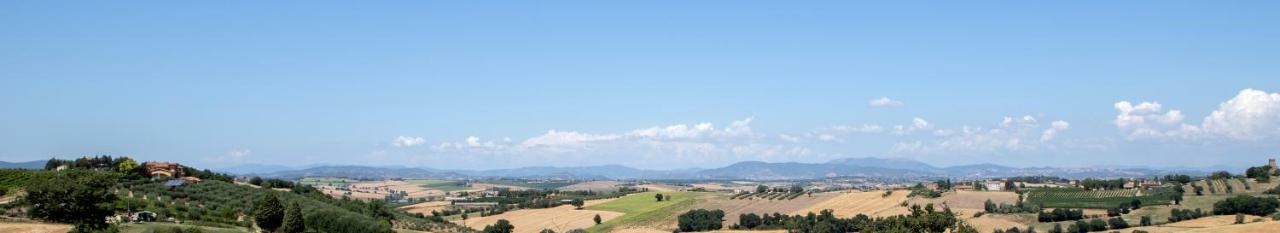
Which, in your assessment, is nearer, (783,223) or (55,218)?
(55,218)

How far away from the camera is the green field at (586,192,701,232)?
119750 millimetres

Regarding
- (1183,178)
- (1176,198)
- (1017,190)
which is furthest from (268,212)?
(1183,178)

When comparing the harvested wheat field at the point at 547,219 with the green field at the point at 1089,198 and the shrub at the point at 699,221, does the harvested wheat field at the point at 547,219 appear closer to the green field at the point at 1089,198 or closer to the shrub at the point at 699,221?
the shrub at the point at 699,221

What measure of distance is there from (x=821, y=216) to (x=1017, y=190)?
40800 millimetres

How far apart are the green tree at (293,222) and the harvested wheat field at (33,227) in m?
11.9

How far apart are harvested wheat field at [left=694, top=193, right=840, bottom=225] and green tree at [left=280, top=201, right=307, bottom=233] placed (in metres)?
61.4

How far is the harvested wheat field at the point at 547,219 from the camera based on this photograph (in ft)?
380

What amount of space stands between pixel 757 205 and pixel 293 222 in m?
84.2

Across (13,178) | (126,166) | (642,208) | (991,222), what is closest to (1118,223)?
(991,222)

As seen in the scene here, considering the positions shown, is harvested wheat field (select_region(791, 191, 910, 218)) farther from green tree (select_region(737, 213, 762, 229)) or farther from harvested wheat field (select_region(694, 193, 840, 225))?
green tree (select_region(737, 213, 762, 229))

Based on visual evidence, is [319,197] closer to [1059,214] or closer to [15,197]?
[15,197]

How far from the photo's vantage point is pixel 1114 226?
89875 millimetres

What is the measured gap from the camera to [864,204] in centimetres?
12662

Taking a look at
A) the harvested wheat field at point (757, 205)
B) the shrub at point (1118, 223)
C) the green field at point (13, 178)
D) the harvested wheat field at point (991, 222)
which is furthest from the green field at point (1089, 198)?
the green field at point (13, 178)
